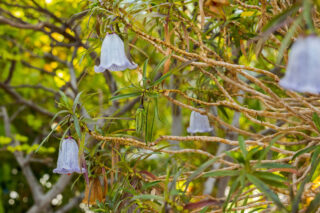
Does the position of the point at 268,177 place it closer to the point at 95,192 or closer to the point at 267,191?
the point at 267,191

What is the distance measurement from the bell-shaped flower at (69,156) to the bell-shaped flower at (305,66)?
2.22ft

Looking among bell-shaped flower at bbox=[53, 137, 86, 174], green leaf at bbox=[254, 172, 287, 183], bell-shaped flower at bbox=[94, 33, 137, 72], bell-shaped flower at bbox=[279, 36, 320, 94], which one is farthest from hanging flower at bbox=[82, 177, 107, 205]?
bell-shaped flower at bbox=[279, 36, 320, 94]

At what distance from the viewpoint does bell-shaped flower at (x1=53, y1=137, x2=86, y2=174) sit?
3.61ft

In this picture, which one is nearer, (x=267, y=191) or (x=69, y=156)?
(x=267, y=191)

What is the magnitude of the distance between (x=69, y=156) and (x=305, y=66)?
2.41ft

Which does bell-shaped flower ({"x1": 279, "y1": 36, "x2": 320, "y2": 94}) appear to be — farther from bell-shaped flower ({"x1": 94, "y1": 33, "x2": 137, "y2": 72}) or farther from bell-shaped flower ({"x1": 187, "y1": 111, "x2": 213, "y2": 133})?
bell-shaped flower ({"x1": 187, "y1": 111, "x2": 213, "y2": 133})

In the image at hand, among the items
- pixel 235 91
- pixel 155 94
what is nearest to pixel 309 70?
pixel 155 94

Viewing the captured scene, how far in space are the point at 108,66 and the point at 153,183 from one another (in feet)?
1.20

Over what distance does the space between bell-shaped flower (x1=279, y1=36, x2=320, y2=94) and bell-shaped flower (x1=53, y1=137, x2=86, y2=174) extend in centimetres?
68

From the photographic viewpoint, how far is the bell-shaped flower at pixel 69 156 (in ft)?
3.61

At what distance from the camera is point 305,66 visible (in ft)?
1.95

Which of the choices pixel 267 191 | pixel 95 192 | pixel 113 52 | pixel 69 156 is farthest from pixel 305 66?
pixel 95 192

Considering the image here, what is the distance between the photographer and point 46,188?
3695mm

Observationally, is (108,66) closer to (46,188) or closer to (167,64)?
(167,64)
